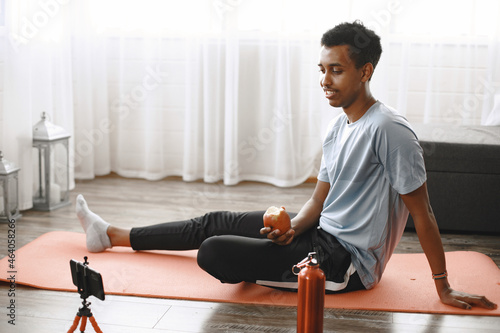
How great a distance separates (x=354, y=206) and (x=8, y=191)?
5.29ft

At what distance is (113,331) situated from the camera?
1.62 metres

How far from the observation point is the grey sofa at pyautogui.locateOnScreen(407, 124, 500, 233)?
2.54 metres

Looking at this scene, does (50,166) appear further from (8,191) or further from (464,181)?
(464,181)

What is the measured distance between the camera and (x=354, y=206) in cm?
176

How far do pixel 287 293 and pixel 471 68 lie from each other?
2.07 metres

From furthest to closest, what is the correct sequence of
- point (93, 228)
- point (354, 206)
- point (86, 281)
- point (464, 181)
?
point (464, 181), point (93, 228), point (354, 206), point (86, 281)

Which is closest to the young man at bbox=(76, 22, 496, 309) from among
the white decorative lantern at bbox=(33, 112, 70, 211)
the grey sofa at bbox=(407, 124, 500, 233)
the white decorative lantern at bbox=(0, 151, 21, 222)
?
the grey sofa at bbox=(407, 124, 500, 233)

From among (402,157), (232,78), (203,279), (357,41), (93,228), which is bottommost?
(203,279)

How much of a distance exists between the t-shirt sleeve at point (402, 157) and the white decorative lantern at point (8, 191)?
1692 mm

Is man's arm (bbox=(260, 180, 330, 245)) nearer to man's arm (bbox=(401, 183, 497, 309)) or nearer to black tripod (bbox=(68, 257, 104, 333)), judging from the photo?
man's arm (bbox=(401, 183, 497, 309))

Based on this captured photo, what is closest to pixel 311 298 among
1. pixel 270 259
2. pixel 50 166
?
pixel 270 259

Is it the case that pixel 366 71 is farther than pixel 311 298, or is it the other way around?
pixel 366 71

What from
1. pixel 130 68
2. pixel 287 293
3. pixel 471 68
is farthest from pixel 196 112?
pixel 287 293

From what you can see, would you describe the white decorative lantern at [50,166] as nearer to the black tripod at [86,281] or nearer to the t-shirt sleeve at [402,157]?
the black tripod at [86,281]
